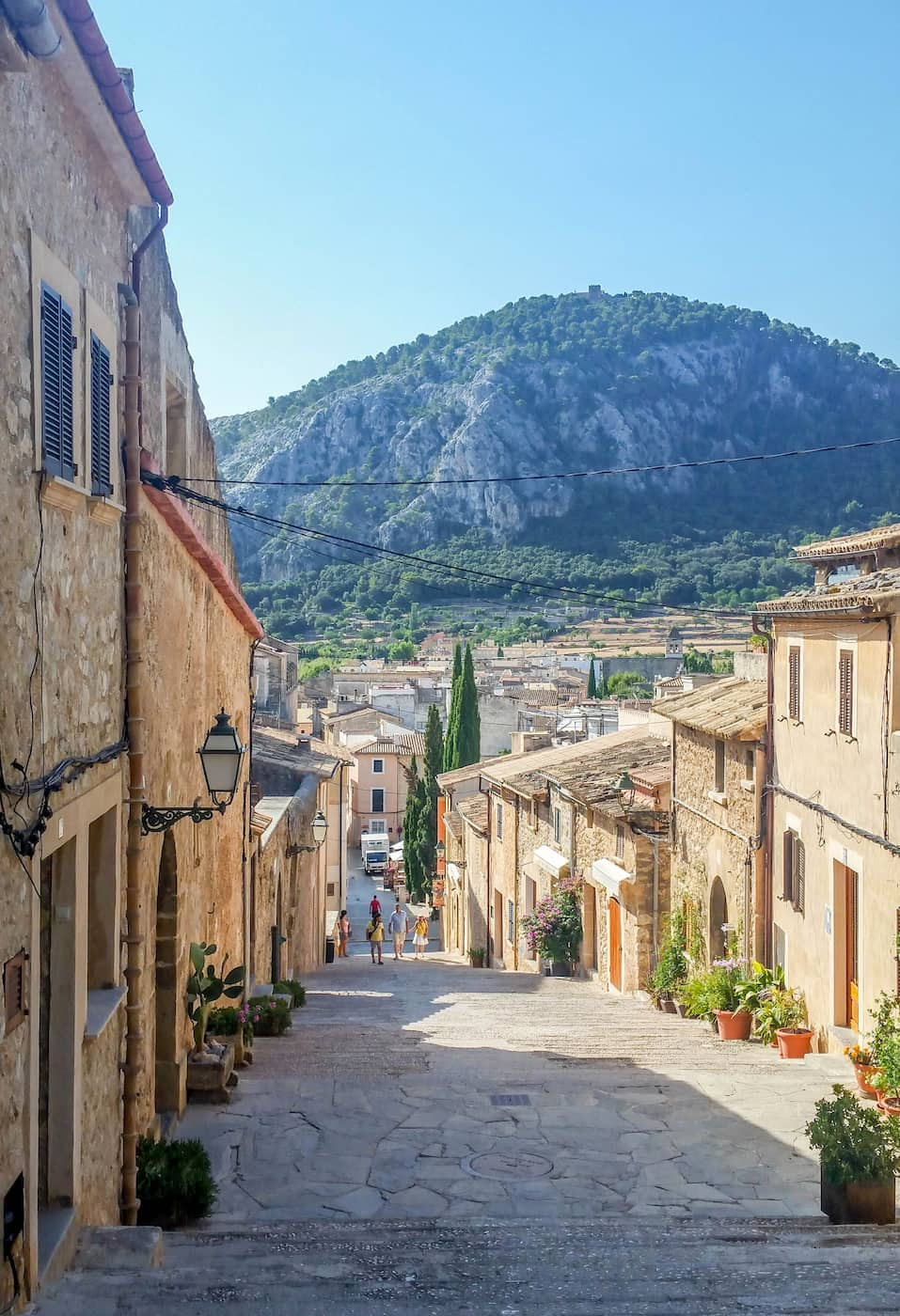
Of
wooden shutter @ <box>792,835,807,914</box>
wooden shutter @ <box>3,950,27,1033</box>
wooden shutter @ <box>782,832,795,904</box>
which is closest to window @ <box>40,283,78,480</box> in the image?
wooden shutter @ <box>3,950,27,1033</box>

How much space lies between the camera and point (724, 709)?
1881 centimetres

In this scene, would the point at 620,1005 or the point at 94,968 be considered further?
the point at 620,1005

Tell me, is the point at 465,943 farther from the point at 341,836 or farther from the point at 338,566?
the point at 338,566

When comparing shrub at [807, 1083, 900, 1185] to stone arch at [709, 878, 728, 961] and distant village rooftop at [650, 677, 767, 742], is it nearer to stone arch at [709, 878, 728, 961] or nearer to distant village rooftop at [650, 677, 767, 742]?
distant village rooftop at [650, 677, 767, 742]

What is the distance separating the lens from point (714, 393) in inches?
6216

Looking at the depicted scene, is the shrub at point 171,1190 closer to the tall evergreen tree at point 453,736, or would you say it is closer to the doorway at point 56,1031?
the doorway at point 56,1031

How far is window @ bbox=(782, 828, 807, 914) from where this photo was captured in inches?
605

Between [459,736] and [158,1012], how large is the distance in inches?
1831

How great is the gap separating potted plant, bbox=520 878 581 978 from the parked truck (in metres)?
37.4

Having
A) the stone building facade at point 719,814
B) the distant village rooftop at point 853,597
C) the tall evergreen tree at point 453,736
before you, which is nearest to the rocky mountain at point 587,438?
the tall evergreen tree at point 453,736

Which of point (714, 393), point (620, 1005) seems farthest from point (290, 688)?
point (714, 393)

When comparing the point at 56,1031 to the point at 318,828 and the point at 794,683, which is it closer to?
the point at 794,683

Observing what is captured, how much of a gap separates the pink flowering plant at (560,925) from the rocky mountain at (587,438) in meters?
80.6

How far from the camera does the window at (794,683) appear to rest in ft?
50.6
